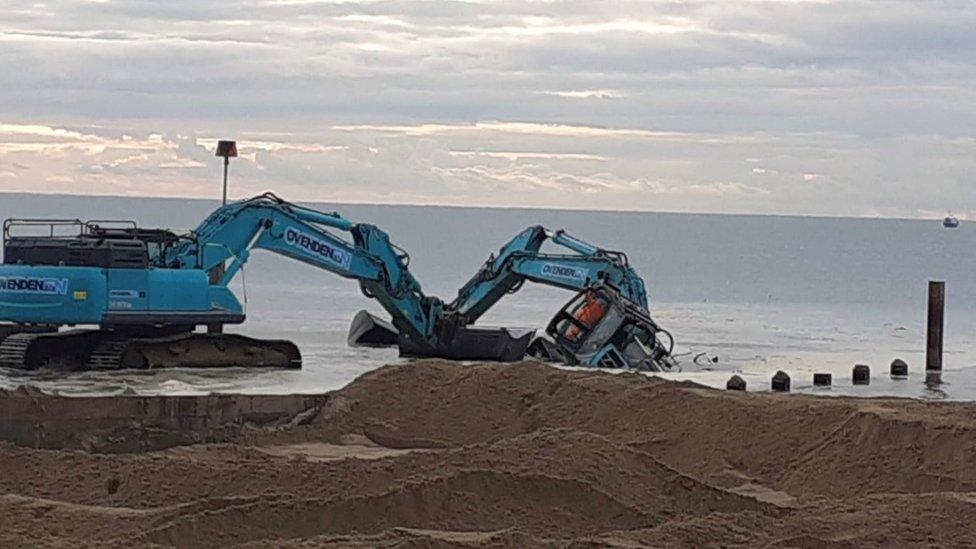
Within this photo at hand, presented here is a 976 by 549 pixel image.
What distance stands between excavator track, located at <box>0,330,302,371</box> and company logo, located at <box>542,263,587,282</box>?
6220 millimetres

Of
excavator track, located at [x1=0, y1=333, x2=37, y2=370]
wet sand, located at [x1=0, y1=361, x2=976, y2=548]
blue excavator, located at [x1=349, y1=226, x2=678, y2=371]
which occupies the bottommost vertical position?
wet sand, located at [x1=0, y1=361, x2=976, y2=548]

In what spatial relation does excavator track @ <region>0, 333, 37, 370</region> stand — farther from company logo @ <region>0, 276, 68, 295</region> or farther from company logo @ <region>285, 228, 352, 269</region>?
company logo @ <region>285, 228, 352, 269</region>

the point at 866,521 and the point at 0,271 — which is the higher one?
the point at 0,271

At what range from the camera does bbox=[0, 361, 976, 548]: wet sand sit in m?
11.4

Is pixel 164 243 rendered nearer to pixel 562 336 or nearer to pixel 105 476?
pixel 562 336

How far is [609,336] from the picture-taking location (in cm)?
2616

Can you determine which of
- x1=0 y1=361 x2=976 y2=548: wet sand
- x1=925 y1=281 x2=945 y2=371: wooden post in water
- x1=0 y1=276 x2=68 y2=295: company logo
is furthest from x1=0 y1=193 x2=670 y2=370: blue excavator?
x1=925 y1=281 x2=945 y2=371: wooden post in water

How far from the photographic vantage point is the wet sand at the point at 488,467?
1141 cm

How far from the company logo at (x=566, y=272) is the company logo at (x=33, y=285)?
8.53 meters

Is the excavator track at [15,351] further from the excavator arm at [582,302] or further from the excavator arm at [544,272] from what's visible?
the excavator arm at [544,272]

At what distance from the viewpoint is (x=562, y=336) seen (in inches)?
A: 1041

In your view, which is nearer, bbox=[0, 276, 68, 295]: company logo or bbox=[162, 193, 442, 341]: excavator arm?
bbox=[0, 276, 68, 295]: company logo

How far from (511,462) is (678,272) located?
237 feet

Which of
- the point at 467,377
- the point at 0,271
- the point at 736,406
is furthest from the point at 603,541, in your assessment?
the point at 0,271
